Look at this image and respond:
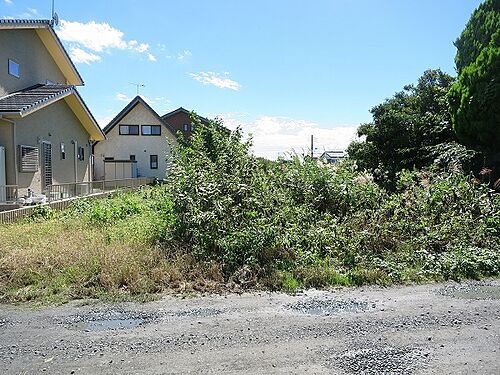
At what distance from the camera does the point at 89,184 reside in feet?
46.5

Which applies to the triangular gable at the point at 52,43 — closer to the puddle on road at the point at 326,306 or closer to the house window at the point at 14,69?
the house window at the point at 14,69

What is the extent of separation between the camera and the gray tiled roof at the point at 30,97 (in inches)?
424

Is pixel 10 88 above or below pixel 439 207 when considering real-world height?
above

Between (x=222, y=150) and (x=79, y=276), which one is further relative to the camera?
(x=222, y=150)

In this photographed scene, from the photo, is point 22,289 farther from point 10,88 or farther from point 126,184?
point 126,184

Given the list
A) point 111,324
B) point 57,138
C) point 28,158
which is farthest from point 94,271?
point 57,138

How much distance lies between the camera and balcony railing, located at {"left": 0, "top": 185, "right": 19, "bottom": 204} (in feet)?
33.2

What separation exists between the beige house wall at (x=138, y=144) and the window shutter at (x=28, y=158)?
17.6 metres

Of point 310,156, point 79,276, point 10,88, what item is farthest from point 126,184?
point 79,276

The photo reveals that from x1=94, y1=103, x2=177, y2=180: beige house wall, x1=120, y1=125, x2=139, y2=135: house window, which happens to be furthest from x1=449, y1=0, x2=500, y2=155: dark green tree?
x1=120, y1=125, x2=139, y2=135: house window

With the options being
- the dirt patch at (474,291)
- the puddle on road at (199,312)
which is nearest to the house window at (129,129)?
the puddle on road at (199,312)

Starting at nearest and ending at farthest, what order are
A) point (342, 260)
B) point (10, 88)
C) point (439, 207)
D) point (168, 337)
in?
point (168, 337) < point (342, 260) < point (439, 207) < point (10, 88)

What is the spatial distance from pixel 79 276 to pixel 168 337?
2.03 meters

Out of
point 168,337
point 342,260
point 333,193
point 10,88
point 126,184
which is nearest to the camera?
point 168,337
